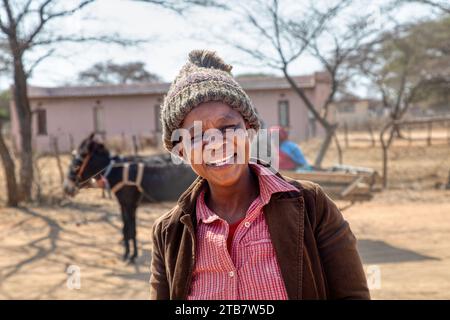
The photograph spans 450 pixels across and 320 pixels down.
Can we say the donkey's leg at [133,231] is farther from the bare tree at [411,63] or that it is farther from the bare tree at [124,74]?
the bare tree at [124,74]

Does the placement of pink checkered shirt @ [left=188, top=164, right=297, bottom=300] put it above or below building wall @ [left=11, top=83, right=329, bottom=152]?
below

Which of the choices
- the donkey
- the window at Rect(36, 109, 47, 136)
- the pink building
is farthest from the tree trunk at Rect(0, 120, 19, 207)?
the window at Rect(36, 109, 47, 136)

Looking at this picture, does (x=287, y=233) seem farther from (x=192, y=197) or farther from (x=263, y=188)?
(x=192, y=197)

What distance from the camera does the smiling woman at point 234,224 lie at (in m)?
1.25

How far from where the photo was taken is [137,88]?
23.1 meters

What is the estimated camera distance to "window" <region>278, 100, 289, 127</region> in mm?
21058

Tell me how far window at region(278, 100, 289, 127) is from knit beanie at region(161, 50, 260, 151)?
19702mm

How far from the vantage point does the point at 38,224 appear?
28.2 feet

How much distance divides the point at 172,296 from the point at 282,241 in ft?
0.99

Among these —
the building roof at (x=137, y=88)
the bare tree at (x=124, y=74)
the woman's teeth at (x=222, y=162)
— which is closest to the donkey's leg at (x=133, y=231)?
the woman's teeth at (x=222, y=162)

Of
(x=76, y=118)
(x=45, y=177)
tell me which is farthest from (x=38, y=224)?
(x=76, y=118)

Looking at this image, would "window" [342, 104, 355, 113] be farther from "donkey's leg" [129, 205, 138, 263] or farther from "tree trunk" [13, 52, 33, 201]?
"donkey's leg" [129, 205, 138, 263]

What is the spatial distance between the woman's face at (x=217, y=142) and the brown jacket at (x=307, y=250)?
12cm

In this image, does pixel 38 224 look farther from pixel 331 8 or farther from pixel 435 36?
pixel 435 36
